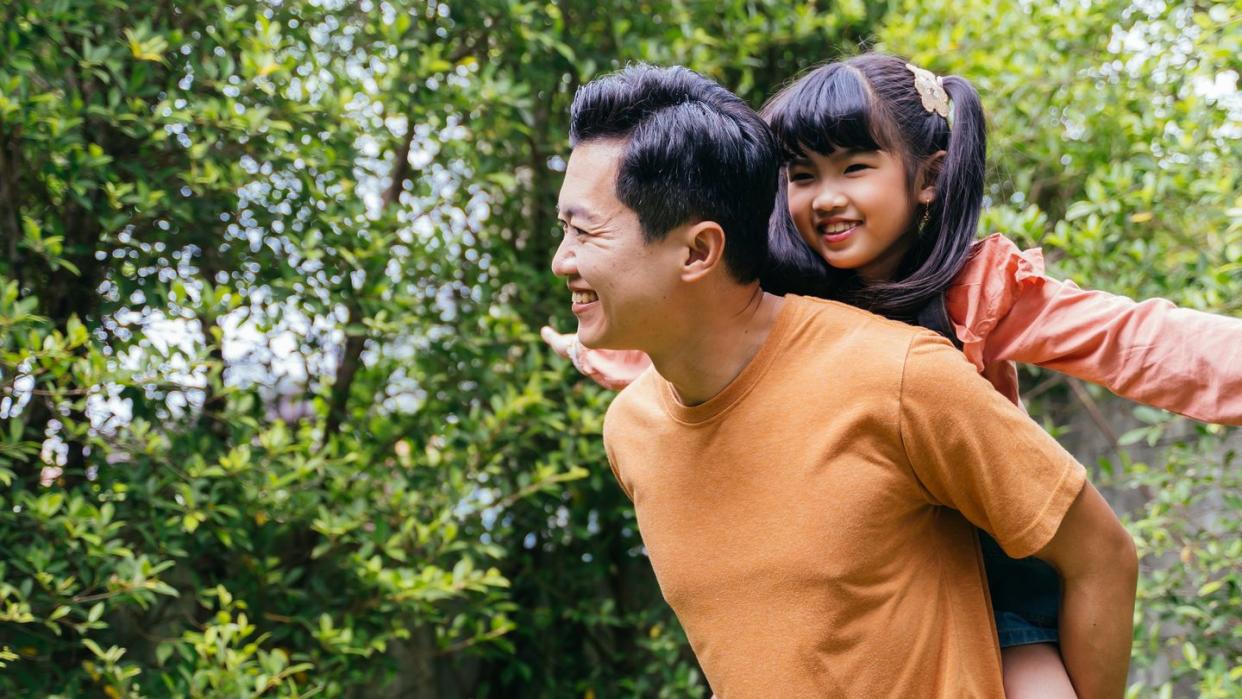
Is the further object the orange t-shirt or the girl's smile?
the girl's smile

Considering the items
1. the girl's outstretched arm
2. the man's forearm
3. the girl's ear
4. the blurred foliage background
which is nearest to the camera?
the girl's outstretched arm

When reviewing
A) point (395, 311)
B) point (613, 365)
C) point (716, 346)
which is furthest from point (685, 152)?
point (395, 311)

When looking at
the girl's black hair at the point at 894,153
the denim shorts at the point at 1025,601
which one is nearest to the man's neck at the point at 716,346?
the girl's black hair at the point at 894,153

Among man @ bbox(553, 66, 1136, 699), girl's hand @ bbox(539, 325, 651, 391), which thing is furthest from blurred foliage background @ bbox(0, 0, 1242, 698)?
man @ bbox(553, 66, 1136, 699)

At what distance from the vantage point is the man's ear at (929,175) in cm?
193

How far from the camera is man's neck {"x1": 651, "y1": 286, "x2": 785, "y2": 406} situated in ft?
5.89

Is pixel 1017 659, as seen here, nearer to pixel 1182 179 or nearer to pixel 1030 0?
pixel 1182 179

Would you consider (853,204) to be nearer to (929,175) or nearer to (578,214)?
(929,175)

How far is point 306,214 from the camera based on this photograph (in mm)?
3523

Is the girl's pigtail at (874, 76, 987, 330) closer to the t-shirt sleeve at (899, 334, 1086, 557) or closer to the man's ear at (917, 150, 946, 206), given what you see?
the man's ear at (917, 150, 946, 206)

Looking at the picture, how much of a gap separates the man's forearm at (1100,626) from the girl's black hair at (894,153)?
1.36 ft

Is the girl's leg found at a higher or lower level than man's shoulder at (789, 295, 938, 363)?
lower

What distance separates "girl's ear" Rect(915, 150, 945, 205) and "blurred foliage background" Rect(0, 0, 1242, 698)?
1293mm

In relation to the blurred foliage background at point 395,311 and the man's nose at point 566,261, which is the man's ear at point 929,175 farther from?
the blurred foliage background at point 395,311
